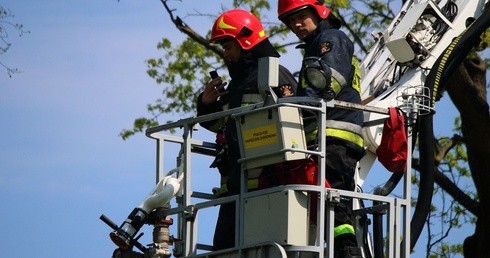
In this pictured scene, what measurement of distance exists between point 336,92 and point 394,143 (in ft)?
2.16

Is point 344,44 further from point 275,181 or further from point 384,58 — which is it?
point 384,58

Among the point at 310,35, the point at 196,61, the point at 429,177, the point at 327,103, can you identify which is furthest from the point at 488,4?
the point at 196,61

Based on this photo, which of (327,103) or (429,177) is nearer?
(327,103)

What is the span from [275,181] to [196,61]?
1027cm

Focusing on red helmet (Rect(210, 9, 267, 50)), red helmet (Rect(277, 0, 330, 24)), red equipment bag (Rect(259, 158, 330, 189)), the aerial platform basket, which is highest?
red helmet (Rect(277, 0, 330, 24))

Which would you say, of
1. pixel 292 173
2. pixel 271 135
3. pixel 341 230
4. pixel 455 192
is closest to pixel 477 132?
pixel 455 192

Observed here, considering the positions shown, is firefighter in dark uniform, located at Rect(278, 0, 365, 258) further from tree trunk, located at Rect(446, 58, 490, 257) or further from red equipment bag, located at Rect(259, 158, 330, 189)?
tree trunk, located at Rect(446, 58, 490, 257)

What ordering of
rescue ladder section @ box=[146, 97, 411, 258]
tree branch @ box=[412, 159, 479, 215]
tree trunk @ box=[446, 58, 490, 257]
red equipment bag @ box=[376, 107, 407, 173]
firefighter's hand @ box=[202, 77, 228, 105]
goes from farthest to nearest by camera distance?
tree branch @ box=[412, 159, 479, 215], tree trunk @ box=[446, 58, 490, 257], firefighter's hand @ box=[202, 77, 228, 105], red equipment bag @ box=[376, 107, 407, 173], rescue ladder section @ box=[146, 97, 411, 258]

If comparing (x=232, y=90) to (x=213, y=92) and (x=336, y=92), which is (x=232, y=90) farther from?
(x=336, y=92)

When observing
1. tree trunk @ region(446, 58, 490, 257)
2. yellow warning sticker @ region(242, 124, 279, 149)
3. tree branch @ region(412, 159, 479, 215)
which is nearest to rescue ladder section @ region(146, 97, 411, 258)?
yellow warning sticker @ region(242, 124, 279, 149)

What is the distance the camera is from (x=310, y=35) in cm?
1220

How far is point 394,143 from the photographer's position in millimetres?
11859

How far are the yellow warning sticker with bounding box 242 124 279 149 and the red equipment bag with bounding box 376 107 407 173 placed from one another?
114cm

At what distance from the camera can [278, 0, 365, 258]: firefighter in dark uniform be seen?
11367 mm
